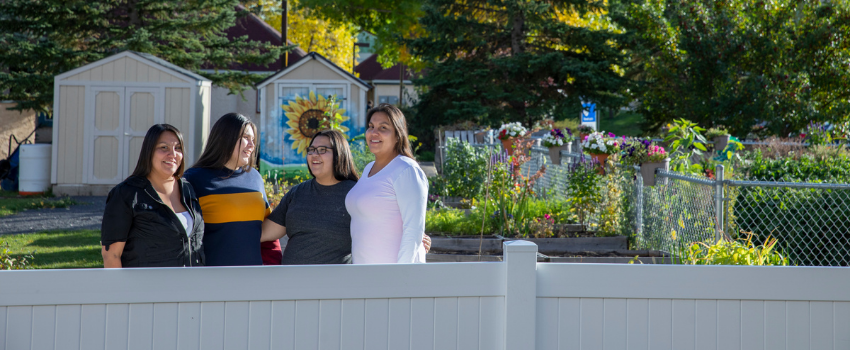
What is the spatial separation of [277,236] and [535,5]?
48.2 feet

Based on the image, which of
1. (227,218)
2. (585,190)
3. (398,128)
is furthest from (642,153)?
(227,218)

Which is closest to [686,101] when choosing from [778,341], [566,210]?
[566,210]

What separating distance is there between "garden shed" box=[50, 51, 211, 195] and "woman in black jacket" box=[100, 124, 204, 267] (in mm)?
9370

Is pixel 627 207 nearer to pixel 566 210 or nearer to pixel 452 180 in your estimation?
pixel 566 210

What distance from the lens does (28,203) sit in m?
10.5

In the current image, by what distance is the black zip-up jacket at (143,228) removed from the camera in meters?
2.50

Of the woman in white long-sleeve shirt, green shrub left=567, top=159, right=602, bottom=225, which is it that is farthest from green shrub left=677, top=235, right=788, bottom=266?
green shrub left=567, top=159, right=602, bottom=225

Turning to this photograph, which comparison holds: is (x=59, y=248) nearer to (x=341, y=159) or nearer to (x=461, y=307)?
(x=341, y=159)

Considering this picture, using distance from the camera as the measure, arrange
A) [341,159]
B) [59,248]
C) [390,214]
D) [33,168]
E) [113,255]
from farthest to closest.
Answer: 1. [33,168]
2. [59,248]
3. [341,159]
4. [390,214]
5. [113,255]

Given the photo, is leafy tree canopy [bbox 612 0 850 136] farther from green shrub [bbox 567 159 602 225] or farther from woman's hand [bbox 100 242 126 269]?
woman's hand [bbox 100 242 126 269]

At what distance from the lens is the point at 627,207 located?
6.57 metres

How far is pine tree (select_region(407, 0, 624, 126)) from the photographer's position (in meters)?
16.9

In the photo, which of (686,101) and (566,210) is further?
(686,101)

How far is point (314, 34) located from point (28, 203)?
17.8m
